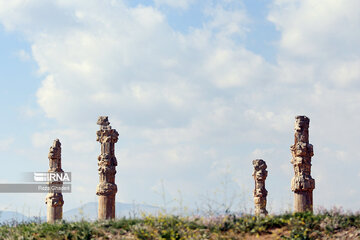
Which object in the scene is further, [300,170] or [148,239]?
[300,170]

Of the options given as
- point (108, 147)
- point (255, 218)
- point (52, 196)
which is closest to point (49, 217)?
point (52, 196)

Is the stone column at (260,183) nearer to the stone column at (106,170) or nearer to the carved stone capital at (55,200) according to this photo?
the stone column at (106,170)

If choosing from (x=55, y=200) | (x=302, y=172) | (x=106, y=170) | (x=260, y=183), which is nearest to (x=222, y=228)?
(x=302, y=172)

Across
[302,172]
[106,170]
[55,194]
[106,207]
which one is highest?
[106,170]

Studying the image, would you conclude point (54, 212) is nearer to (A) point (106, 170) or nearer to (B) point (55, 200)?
(B) point (55, 200)

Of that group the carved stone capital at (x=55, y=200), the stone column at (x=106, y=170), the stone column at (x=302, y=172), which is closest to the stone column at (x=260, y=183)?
the stone column at (x=302, y=172)

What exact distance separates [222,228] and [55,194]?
526 inches

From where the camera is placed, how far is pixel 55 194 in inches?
1032

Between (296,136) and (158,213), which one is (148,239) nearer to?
(158,213)

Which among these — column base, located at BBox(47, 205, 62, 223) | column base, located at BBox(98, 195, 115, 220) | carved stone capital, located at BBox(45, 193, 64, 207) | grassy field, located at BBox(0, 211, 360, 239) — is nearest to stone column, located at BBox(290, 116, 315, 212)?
grassy field, located at BBox(0, 211, 360, 239)

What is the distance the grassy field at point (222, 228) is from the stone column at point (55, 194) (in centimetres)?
985

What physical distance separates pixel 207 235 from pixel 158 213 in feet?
6.51

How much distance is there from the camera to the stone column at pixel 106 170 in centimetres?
2331

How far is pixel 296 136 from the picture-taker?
2294 centimetres
